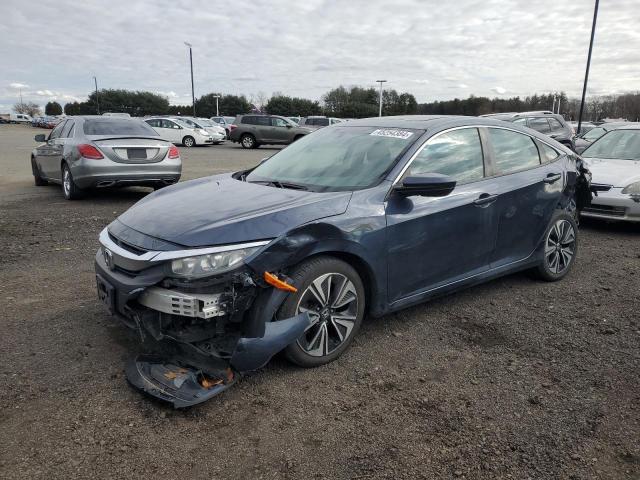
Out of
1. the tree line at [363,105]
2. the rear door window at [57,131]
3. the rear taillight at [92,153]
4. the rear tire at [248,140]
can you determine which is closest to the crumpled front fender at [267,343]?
the rear taillight at [92,153]

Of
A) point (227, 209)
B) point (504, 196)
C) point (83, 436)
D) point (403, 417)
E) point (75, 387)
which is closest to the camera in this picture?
point (83, 436)

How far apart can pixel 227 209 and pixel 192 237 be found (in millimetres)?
377

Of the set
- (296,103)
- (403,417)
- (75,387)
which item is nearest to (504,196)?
(403,417)

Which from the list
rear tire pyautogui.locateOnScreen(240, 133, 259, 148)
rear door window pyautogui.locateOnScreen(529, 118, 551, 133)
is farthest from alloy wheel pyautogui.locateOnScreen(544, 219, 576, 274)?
rear tire pyautogui.locateOnScreen(240, 133, 259, 148)

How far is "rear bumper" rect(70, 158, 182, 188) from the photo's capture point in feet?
27.9

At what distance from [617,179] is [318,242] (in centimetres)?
599

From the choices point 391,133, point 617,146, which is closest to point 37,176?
point 391,133

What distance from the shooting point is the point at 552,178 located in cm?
474

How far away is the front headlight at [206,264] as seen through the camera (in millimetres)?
2814

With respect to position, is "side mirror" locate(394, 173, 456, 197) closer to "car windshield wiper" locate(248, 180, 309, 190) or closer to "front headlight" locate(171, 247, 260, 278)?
"car windshield wiper" locate(248, 180, 309, 190)

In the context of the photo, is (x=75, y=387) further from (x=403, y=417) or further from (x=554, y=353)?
(x=554, y=353)

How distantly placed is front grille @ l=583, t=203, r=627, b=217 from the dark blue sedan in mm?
2987

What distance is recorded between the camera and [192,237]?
2922mm

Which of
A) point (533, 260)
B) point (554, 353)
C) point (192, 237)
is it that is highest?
point (192, 237)
